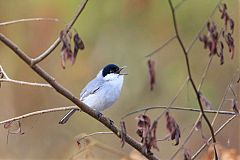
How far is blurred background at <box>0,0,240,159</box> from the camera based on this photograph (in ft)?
24.0

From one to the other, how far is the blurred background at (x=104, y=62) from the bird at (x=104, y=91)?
8.57ft

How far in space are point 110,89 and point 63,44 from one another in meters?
2.14

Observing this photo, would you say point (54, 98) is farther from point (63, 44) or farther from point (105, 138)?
point (63, 44)

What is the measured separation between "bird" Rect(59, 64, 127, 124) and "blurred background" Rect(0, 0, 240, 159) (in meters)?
2.61

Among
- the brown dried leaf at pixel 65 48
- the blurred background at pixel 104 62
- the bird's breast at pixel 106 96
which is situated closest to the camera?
the brown dried leaf at pixel 65 48

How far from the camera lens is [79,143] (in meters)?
2.85

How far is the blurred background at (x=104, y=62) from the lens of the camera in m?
7.32

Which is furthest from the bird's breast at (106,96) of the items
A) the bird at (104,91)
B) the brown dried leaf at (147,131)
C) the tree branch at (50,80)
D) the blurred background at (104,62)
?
the blurred background at (104,62)

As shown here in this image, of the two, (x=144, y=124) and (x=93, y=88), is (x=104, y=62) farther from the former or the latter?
(x=144, y=124)

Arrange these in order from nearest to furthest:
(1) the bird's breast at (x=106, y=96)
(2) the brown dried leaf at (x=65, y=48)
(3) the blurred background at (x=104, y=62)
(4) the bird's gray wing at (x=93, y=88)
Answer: (2) the brown dried leaf at (x=65, y=48) < (1) the bird's breast at (x=106, y=96) < (4) the bird's gray wing at (x=93, y=88) < (3) the blurred background at (x=104, y=62)

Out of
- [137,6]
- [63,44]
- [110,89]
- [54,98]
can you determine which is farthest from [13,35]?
[63,44]

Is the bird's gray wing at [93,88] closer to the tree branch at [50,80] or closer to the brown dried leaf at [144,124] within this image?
the tree branch at [50,80]

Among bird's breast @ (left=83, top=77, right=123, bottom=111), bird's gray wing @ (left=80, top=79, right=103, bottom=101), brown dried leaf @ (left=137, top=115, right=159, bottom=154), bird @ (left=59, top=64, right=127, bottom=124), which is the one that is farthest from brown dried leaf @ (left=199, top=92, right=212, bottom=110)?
bird's gray wing @ (left=80, top=79, right=103, bottom=101)

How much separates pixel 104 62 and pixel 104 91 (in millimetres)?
3114
